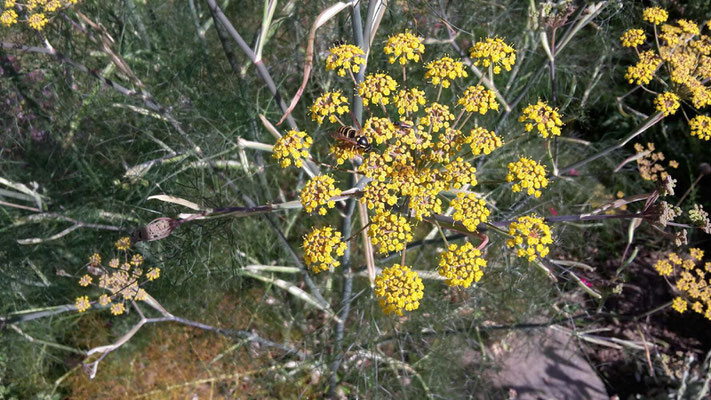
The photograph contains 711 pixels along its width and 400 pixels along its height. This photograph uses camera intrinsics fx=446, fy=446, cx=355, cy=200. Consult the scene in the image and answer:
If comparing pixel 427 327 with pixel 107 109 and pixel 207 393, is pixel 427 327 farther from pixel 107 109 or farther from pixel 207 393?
pixel 107 109

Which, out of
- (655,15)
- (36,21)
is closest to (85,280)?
(36,21)

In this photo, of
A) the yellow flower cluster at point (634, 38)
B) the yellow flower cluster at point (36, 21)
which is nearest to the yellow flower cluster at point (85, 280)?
the yellow flower cluster at point (36, 21)

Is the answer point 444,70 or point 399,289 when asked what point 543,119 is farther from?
point 399,289

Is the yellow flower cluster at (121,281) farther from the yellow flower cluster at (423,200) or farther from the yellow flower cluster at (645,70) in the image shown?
the yellow flower cluster at (645,70)

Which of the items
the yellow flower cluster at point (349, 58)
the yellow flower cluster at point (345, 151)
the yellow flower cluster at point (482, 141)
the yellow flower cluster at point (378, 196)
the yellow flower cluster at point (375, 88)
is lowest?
the yellow flower cluster at point (378, 196)

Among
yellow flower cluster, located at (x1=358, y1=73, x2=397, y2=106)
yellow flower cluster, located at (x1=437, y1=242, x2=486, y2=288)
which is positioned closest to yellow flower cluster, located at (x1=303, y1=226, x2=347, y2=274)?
yellow flower cluster, located at (x1=437, y1=242, x2=486, y2=288)

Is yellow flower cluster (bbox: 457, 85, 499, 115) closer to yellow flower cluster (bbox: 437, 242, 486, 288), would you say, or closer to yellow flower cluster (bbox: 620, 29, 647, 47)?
yellow flower cluster (bbox: 437, 242, 486, 288)

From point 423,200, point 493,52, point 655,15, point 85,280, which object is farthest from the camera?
point 85,280
